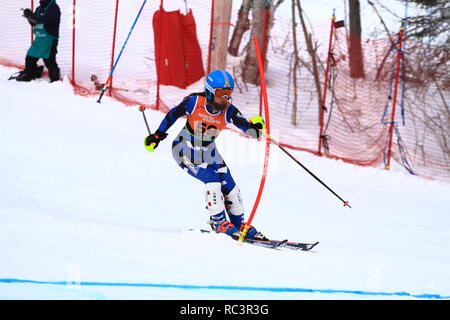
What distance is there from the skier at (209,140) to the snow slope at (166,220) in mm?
299

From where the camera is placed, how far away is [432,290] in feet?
13.8

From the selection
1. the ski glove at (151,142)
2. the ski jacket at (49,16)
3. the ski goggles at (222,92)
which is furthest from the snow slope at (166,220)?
the ski goggles at (222,92)

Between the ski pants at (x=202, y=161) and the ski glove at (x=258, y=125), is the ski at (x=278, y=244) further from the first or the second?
the ski glove at (x=258, y=125)

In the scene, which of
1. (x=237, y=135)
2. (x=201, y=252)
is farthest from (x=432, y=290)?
(x=237, y=135)

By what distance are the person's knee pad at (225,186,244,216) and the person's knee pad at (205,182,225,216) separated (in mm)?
226

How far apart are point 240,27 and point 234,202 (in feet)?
36.0

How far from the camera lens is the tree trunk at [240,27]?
15.5 meters

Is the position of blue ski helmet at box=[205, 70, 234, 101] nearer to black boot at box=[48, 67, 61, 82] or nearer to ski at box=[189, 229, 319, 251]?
ski at box=[189, 229, 319, 251]

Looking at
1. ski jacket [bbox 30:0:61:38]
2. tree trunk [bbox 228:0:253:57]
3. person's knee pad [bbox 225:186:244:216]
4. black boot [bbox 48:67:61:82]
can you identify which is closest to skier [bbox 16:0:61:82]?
ski jacket [bbox 30:0:61:38]

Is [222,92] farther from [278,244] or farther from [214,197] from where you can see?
[278,244]

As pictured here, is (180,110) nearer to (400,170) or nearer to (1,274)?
(1,274)

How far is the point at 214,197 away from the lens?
5301 mm

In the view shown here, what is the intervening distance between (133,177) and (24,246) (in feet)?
12.6

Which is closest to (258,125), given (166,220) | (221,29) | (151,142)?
(151,142)
